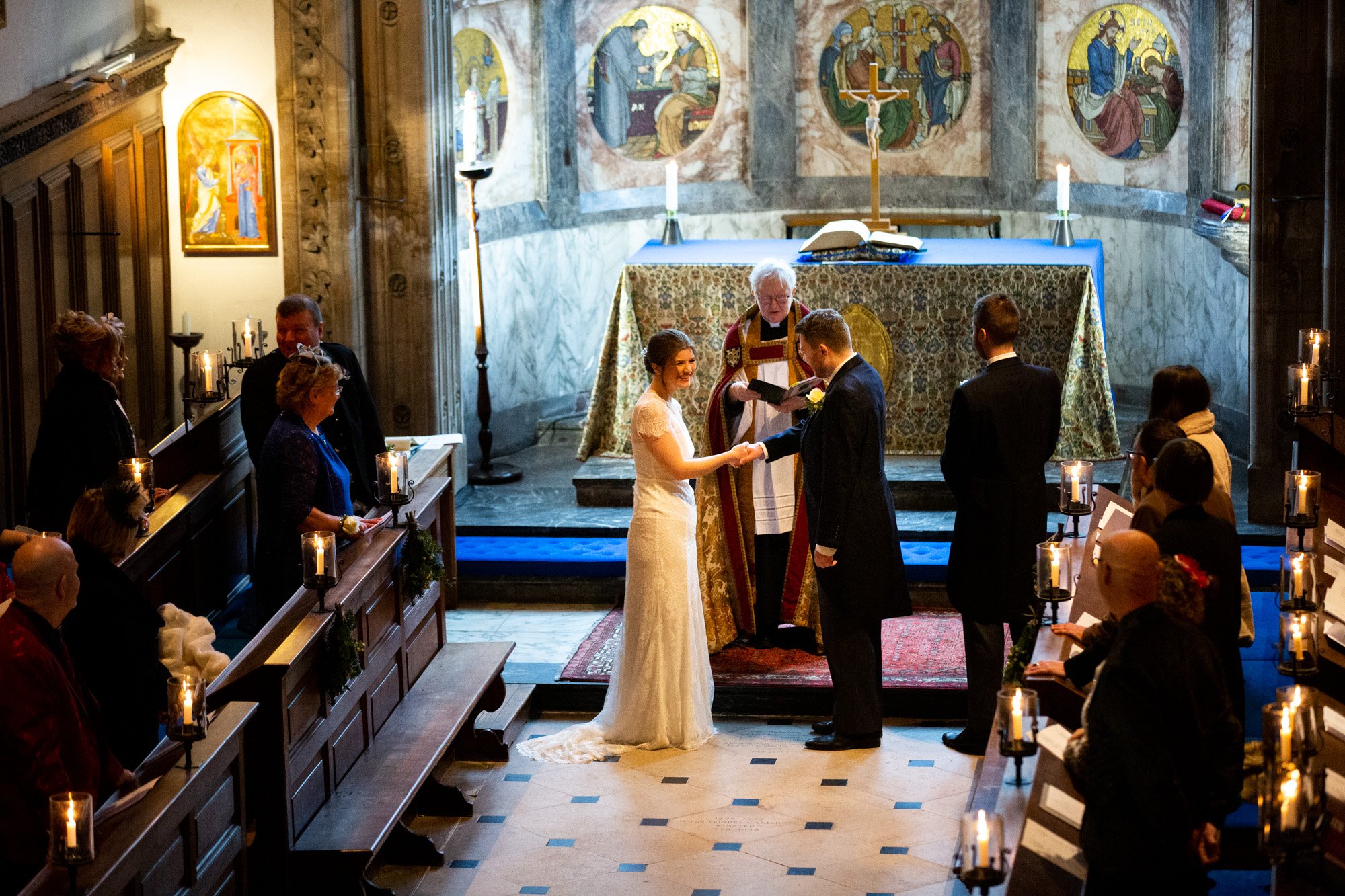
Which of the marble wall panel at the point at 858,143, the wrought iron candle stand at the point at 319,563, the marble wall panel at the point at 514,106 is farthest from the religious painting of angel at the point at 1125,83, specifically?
the wrought iron candle stand at the point at 319,563

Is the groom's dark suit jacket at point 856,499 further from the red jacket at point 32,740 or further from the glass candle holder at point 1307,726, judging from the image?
the red jacket at point 32,740

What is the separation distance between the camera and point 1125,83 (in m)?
12.1

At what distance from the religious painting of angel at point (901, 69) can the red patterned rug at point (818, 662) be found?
5881 millimetres

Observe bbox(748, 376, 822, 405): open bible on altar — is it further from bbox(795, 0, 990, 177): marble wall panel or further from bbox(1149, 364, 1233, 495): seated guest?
bbox(795, 0, 990, 177): marble wall panel

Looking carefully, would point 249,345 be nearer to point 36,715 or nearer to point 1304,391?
point 36,715

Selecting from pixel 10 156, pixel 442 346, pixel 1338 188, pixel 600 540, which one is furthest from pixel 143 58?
pixel 1338 188

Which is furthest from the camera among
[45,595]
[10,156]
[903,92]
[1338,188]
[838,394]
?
[903,92]

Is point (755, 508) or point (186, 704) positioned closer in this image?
point (186, 704)

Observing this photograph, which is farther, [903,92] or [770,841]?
[903,92]

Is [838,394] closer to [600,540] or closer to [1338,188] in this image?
[600,540]

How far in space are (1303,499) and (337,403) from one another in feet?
12.5

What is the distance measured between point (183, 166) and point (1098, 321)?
5.32 m

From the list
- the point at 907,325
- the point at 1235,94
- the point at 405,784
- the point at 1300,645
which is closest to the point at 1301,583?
the point at 1300,645

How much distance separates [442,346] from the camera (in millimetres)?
9648
